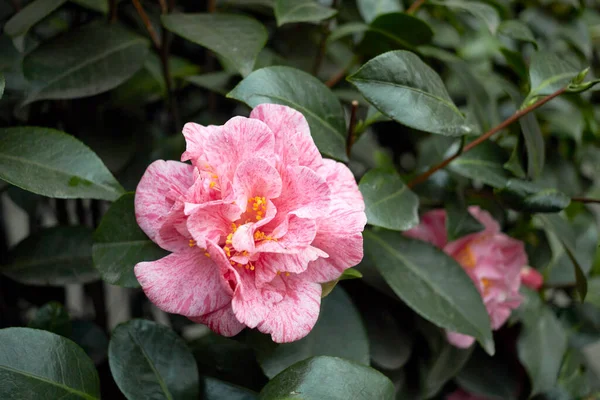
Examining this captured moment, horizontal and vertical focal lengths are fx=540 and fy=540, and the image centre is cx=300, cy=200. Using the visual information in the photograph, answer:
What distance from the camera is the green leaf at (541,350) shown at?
2.37 ft

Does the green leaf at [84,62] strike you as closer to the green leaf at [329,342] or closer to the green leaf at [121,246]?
the green leaf at [121,246]

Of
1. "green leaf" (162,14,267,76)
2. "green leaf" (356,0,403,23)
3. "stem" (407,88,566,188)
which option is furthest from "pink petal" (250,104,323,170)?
"green leaf" (356,0,403,23)

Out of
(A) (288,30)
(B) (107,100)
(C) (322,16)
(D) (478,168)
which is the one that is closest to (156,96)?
(B) (107,100)

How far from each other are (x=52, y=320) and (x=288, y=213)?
0.31m

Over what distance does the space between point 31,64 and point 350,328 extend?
0.44 m

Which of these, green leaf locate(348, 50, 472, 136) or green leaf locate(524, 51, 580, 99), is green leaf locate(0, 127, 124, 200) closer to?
green leaf locate(348, 50, 472, 136)

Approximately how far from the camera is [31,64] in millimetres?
574

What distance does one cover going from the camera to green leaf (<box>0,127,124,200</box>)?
1.61 feet

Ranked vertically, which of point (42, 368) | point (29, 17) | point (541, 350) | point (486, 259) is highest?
point (29, 17)

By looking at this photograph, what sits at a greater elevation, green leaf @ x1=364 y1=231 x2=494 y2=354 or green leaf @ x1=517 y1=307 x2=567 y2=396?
green leaf @ x1=364 y1=231 x2=494 y2=354

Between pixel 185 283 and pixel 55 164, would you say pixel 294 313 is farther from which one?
pixel 55 164

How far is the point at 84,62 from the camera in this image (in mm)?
607

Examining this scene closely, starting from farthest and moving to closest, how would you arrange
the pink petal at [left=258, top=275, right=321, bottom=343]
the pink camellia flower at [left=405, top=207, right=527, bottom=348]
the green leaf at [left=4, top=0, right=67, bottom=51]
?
the pink camellia flower at [left=405, top=207, right=527, bottom=348] < the green leaf at [left=4, top=0, right=67, bottom=51] < the pink petal at [left=258, top=275, right=321, bottom=343]

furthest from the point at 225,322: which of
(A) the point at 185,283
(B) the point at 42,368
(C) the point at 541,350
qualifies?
(C) the point at 541,350
